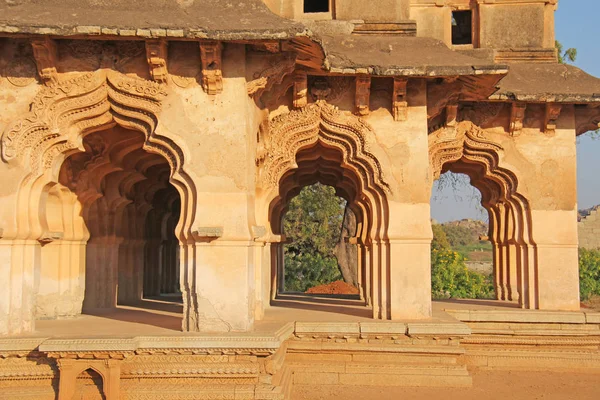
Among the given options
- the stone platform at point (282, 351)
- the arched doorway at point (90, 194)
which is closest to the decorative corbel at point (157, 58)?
the arched doorway at point (90, 194)

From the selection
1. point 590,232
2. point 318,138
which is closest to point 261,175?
point 318,138

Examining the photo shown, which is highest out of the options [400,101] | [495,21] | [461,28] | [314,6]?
[314,6]

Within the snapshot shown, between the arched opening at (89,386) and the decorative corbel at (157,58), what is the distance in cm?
316

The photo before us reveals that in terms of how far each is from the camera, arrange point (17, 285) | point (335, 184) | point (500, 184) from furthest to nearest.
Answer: point (335, 184) → point (500, 184) → point (17, 285)

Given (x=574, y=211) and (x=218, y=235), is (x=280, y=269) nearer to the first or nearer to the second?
(x=574, y=211)

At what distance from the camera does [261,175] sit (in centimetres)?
934

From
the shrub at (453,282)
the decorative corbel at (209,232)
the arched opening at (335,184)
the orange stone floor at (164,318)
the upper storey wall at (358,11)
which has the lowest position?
the shrub at (453,282)

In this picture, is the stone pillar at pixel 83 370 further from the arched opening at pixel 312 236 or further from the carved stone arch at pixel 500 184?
the arched opening at pixel 312 236

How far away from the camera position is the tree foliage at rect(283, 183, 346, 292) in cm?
2652

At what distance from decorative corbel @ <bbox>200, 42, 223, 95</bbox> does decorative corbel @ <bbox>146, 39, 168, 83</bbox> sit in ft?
1.33

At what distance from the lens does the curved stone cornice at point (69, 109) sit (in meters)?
7.37

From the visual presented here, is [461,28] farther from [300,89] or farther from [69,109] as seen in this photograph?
[69,109]

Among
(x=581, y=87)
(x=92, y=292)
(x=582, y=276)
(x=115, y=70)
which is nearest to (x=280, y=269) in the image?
(x=92, y=292)

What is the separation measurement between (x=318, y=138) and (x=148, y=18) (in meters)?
3.19
